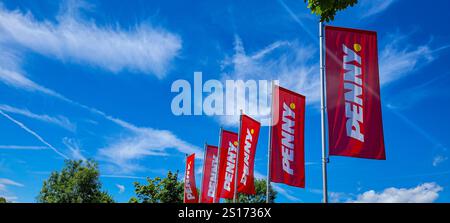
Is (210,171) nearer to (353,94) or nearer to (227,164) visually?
(227,164)

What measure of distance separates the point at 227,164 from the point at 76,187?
44827 millimetres

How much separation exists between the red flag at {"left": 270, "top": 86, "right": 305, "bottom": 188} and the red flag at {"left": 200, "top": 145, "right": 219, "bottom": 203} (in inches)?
539

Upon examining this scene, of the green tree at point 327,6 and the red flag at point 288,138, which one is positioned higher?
the green tree at point 327,6

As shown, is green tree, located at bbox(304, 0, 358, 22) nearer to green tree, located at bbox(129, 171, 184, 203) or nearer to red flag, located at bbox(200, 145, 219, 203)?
red flag, located at bbox(200, 145, 219, 203)

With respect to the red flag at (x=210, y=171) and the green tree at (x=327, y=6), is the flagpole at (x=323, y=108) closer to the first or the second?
the green tree at (x=327, y=6)

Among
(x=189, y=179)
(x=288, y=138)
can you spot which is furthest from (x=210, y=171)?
(x=288, y=138)

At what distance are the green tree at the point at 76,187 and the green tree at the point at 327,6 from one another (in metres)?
56.3

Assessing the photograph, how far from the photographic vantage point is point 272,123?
17.2 meters

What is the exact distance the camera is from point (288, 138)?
1655 centimetres

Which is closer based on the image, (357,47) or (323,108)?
(357,47)

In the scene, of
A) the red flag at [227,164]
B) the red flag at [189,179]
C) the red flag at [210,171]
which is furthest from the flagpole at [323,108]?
the red flag at [189,179]

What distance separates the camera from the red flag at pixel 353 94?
1126 cm
